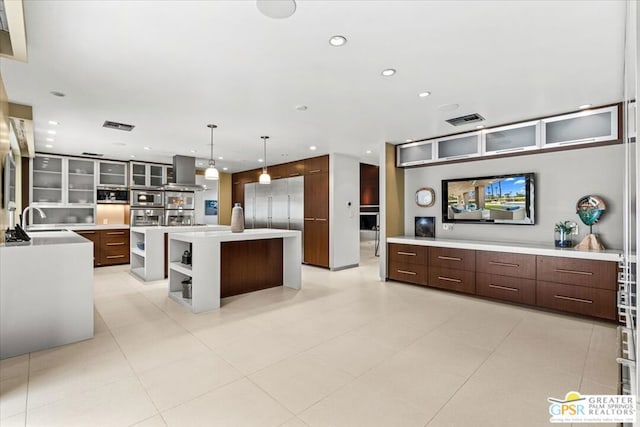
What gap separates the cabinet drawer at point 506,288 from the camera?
4090 millimetres

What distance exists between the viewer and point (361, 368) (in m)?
2.53

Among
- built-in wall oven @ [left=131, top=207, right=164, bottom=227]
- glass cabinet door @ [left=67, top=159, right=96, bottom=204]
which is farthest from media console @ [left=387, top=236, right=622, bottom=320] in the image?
glass cabinet door @ [left=67, top=159, right=96, bottom=204]

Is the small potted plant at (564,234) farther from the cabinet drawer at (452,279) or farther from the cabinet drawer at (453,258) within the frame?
the cabinet drawer at (452,279)

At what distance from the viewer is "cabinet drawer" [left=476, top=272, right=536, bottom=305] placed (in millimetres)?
4090

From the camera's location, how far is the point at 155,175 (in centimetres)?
820

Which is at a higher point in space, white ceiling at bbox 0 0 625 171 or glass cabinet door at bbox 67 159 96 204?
white ceiling at bbox 0 0 625 171

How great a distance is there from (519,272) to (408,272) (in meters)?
1.67

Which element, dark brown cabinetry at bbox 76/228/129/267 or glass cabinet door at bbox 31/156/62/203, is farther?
dark brown cabinetry at bbox 76/228/129/267

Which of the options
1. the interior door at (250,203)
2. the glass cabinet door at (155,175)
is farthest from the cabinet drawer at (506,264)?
the glass cabinet door at (155,175)

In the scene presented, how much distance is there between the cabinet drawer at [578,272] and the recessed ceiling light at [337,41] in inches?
141

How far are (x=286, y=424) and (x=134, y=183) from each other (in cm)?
769

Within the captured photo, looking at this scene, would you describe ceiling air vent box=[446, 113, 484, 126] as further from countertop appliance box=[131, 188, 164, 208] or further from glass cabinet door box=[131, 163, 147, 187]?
glass cabinet door box=[131, 163, 147, 187]

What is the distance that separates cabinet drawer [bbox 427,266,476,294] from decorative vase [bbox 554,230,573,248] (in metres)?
1.13

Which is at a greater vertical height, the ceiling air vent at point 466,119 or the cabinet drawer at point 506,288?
the ceiling air vent at point 466,119
